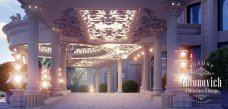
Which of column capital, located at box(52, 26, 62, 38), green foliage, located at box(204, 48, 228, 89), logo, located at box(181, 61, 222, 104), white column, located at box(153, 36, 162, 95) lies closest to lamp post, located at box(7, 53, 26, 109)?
column capital, located at box(52, 26, 62, 38)

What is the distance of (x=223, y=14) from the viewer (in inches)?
1059

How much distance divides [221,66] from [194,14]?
46.5ft

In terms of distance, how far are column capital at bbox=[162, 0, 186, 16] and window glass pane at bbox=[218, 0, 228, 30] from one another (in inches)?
508

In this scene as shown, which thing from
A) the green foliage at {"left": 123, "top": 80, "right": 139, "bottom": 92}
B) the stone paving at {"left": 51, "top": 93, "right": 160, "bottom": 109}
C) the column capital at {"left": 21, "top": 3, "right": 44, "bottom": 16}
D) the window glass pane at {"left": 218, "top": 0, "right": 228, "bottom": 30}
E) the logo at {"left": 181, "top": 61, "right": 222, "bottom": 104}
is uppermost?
the window glass pane at {"left": 218, "top": 0, "right": 228, "bottom": 30}

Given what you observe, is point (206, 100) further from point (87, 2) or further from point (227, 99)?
point (87, 2)

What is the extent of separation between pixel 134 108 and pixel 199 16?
14.7 metres

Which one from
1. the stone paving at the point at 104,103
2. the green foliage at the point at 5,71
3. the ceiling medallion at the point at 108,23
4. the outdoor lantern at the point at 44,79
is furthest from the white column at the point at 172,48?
the green foliage at the point at 5,71

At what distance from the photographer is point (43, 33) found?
2619 cm

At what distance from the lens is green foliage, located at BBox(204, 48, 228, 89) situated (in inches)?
651

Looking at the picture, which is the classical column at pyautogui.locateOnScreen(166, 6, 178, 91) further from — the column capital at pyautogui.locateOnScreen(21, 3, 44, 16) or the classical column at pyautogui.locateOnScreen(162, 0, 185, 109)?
the column capital at pyautogui.locateOnScreen(21, 3, 44, 16)

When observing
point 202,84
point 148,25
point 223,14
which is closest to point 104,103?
point 148,25

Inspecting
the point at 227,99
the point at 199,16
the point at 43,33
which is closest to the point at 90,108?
the point at 43,33

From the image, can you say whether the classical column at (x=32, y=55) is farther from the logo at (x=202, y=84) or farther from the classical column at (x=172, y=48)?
the logo at (x=202, y=84)

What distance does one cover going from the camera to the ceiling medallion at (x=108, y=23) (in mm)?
17250
